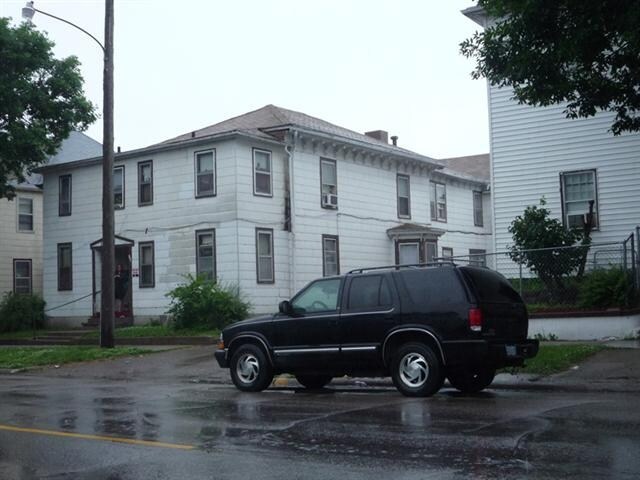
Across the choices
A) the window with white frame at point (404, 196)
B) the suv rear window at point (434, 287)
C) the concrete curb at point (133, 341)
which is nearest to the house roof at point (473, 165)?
the window with white frame at point (404, 196)

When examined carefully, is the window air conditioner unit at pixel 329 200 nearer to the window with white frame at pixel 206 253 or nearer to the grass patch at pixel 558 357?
the window with white frame at pixel 206 253

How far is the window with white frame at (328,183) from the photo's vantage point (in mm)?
30188

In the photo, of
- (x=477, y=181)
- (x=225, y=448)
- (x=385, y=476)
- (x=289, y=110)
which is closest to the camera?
(x=385, y=476)

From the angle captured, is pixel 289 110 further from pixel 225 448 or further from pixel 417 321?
pixel 225 448

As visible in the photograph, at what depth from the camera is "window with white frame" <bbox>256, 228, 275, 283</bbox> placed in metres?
27.8

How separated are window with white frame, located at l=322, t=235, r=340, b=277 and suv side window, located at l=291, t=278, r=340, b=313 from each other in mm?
16486

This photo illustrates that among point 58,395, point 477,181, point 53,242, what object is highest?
point 477,181

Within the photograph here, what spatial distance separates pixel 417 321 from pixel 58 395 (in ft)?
20.0

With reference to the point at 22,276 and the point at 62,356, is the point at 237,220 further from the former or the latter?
the point at 22,276

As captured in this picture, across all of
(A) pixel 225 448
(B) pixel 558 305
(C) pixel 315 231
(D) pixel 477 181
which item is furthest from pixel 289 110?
(A) pixel 225 448

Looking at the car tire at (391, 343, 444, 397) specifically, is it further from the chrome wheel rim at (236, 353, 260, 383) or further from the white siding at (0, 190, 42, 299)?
the white siding at (0, 190, 42, 299)

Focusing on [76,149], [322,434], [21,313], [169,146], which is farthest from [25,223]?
[322,434]

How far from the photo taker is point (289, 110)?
3369 cm

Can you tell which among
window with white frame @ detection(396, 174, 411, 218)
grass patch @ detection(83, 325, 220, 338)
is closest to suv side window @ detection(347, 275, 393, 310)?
grass patch @ detection(83, 325, 220, 338)
